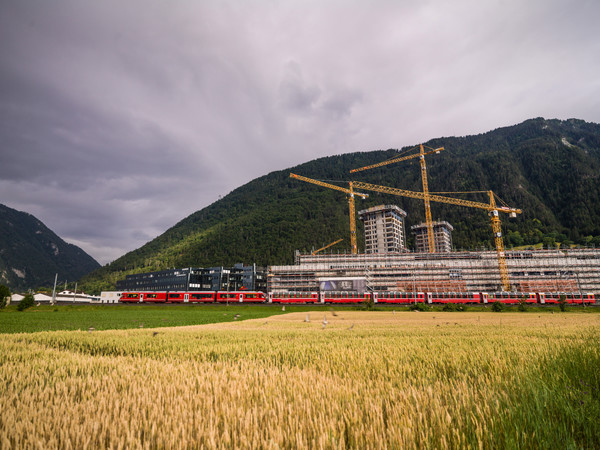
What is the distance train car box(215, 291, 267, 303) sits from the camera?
288 feet

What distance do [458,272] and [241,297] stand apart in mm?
93679

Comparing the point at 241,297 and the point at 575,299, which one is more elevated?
the point at 241,297

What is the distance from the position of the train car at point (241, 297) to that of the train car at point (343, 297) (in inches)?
754

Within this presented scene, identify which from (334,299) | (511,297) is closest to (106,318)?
(334,299)

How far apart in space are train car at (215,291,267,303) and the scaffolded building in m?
35.1

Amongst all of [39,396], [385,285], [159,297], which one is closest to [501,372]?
[39,396]

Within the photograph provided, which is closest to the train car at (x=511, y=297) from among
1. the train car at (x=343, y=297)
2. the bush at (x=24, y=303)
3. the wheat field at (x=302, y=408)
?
the train car at (x=343, y=297)

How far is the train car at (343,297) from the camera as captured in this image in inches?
3602

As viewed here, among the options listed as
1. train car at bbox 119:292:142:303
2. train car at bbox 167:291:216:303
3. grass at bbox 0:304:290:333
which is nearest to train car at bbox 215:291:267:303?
train car at bbox 167:291:216:303

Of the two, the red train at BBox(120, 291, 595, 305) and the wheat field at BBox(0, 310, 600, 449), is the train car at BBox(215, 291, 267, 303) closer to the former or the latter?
the red train at BBox(120, 291, 595, 305)

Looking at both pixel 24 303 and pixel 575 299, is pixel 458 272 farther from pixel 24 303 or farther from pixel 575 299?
pixel 24 303

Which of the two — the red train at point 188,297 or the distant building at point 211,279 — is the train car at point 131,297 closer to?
the red train at point 188,297

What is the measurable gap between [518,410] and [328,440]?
1963 millimetres

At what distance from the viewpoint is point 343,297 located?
94938mm
